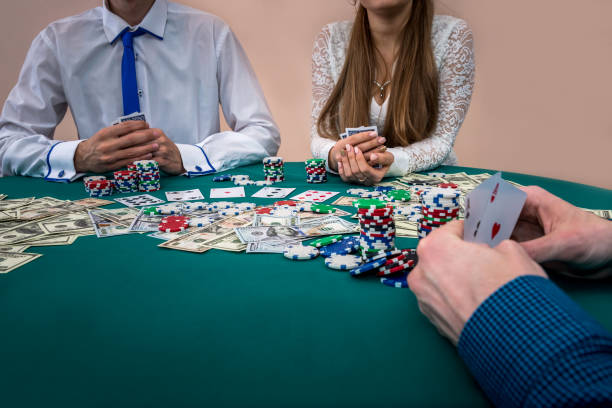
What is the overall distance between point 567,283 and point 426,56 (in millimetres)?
2036

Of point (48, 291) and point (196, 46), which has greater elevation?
point (196, 46)

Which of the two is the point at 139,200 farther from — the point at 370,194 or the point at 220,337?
the point at 220,337

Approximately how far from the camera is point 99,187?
192 cm

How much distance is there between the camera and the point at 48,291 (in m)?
0.96

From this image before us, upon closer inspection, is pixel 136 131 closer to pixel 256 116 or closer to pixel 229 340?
pixel 256 116

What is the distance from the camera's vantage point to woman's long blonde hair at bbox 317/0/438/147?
8.41 feet

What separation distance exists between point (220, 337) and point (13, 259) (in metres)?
0.84

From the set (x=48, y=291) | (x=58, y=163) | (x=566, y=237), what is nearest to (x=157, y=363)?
(x=48, y=291)

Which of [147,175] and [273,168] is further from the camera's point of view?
[273,168]

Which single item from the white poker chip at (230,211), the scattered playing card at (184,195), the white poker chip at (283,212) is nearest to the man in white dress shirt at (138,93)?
the scattered playing card at (184,195)

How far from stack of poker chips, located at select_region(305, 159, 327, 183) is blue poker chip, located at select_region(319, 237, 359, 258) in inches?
37.3

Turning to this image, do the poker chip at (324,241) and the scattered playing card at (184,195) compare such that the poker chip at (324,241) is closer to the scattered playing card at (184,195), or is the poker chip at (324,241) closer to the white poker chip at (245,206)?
the white poker chip at (245,206)

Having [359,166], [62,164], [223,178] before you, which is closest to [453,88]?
[359,166]

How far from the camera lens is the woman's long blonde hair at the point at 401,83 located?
256 centimetres
